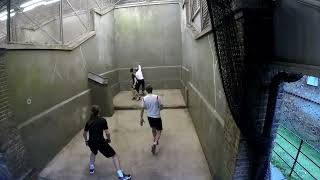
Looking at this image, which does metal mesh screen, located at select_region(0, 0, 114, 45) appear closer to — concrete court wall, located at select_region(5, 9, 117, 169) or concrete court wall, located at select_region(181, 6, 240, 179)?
concrete court wall, located at select_region(5, 9, 117, 169)

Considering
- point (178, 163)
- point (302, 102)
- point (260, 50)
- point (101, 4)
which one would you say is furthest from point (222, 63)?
point (101, 4)

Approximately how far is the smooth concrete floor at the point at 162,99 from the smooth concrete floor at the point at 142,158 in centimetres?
224

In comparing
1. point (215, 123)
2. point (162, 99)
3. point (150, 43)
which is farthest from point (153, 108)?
point (150, 43)

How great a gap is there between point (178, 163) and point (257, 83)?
368cm

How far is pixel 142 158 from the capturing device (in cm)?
734

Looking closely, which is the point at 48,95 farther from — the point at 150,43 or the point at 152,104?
the point at 150,43

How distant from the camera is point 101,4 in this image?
13523mm

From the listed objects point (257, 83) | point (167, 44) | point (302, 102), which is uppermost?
point (167, 44)

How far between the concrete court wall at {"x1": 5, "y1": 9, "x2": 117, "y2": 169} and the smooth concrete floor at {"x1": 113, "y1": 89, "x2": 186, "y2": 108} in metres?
2.10

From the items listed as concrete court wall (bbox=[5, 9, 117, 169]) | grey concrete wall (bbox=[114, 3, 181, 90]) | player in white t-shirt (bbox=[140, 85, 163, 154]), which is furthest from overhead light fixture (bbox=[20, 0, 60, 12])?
grey concrete wall (bbox=[114, 3, 181, 90])

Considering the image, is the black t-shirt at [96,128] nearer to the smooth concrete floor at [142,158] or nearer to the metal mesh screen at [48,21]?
the smooth concrete floor at [142,158]

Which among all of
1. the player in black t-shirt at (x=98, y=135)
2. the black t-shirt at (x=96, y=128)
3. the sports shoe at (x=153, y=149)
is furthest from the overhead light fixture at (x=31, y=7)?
the sports shoe at (x=153, y=149)

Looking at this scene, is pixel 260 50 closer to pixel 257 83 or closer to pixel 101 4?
pixel 257 83

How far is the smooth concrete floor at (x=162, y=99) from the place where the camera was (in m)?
12.2
